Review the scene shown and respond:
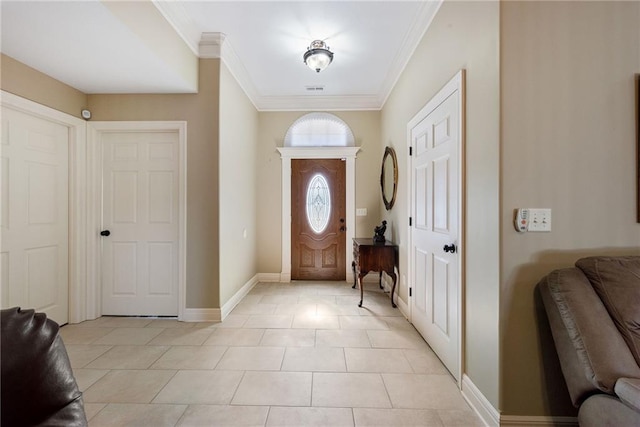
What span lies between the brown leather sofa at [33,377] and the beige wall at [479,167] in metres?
1.90

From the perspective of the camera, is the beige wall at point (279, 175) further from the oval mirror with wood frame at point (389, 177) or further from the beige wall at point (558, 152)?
the beige wall at point (558, 152)

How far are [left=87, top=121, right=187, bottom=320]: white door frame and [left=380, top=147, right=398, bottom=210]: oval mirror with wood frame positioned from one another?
249 cm

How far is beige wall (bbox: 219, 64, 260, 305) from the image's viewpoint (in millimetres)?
3123

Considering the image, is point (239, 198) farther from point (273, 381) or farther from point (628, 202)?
point (628, 202)

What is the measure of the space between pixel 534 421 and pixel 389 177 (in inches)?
116

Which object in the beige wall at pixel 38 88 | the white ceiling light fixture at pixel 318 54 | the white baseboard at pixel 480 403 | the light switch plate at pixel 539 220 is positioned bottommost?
the white baseboard at pixel 480 403

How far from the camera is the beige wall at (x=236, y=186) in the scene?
3123 millimetres

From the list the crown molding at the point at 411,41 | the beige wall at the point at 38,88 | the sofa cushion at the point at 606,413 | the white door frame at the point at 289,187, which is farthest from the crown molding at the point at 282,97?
the sofa cushion at the point at 606,413

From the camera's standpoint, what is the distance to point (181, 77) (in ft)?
8.87

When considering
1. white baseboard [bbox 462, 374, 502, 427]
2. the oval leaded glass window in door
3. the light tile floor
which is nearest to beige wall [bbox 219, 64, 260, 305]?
the light tile floor

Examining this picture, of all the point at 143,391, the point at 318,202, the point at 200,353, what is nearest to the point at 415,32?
the point at 318,202

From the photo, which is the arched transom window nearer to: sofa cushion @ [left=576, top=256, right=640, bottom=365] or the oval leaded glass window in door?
the oval leaded glass window in door

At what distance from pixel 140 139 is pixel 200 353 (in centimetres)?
236

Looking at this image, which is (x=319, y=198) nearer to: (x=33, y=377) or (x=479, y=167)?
(x=479, y=167)
